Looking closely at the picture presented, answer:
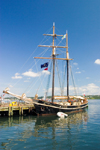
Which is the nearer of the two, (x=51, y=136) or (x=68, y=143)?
(x=68, y=143)

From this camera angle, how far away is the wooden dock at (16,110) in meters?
29.6

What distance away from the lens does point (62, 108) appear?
104 feet

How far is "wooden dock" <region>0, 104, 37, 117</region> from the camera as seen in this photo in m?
29.6

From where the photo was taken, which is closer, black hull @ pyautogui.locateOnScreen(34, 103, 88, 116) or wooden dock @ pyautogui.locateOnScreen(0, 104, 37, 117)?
black hull @ pyautogui.locateOnScreen(34, 103, 88, 116)

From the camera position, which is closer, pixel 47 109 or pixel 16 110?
pixel 47 109

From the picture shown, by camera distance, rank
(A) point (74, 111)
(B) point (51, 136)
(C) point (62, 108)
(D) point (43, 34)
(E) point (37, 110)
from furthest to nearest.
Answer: (D) point (43, 34)
(A) point (74, 111)
(C) point (62, 108)
(E) point (37, 110)
(B) point (51, 136)

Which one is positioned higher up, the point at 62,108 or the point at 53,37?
the point at 53,37

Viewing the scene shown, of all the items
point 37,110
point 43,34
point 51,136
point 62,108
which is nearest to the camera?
point 51,136

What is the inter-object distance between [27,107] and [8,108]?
4835mm

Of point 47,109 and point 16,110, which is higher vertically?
point 47,109

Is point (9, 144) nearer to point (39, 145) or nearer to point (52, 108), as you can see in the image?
point (39, 145)

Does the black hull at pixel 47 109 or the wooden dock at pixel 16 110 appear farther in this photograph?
the wooden dock at pixel 16 110

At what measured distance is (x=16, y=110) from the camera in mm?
32344

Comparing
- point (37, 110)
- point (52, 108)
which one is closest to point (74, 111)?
point (52, 108)
